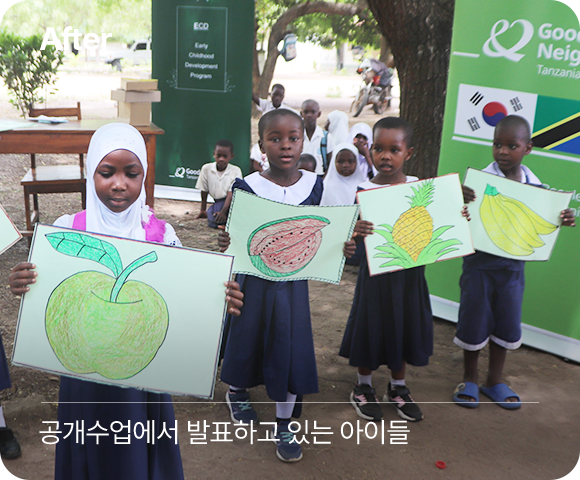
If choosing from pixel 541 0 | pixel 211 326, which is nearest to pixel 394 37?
pixel 541 0

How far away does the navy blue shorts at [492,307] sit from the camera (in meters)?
3.23

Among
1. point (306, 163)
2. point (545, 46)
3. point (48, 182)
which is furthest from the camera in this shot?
point (306, 163)

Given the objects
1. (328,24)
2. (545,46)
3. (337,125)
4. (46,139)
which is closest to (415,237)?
(545,46)

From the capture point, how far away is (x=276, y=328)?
2703 millimetres

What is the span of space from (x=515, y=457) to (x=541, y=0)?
2780 millimetres

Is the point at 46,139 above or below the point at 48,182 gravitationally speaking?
above

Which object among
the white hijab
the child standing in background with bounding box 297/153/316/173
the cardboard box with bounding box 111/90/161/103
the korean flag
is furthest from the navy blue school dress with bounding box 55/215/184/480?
the cardboard box with bounding box 111/90/161/103

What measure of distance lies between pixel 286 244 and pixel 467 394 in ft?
5.41

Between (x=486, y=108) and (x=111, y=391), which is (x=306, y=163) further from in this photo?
(x=111, y=391)

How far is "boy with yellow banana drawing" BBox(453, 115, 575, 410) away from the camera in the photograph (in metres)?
3.13

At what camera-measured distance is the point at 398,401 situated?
327 cm

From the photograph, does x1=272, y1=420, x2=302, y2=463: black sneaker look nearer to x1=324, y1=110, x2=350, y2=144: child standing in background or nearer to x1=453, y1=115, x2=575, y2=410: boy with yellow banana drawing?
x1=453, y1=115, x2=575, y2=410: boy with yellow banana drawing

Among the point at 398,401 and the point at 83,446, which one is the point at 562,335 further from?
the point at 83,446

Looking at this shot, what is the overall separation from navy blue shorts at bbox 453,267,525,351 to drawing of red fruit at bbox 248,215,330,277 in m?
1.21
